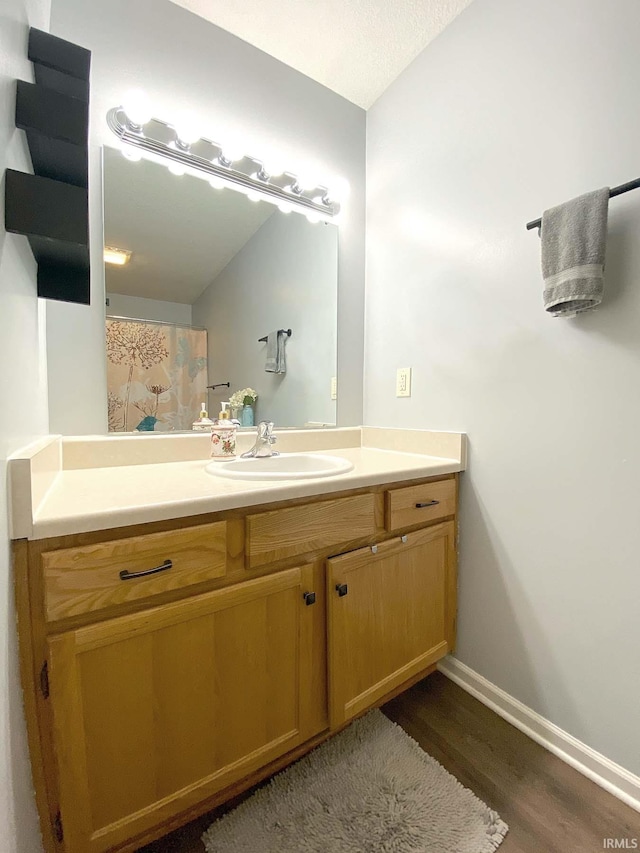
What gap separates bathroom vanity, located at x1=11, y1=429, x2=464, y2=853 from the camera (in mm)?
678

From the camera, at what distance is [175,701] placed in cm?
79

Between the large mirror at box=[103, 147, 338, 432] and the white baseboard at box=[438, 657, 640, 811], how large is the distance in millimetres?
1157

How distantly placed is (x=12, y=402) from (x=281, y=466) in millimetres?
834

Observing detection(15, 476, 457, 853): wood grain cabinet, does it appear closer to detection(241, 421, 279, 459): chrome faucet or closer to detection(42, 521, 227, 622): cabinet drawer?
detection(42, 521, 227, 622): cabinet drawer

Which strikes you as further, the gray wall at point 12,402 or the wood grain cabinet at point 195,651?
the wood grain cabinet at point 195,651

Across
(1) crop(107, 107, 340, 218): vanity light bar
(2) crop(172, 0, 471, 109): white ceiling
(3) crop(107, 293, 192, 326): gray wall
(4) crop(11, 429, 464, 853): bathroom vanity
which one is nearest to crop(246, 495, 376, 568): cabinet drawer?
(4) crop(11, 429, 464, 853): bathroom vanity

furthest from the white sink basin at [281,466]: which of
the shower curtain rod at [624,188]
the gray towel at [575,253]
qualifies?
the shower curtain rod at [624,188]

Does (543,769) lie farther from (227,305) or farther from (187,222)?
(187,222)

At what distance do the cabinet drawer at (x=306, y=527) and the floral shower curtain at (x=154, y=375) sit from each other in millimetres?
640

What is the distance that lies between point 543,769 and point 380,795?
0.49 meters

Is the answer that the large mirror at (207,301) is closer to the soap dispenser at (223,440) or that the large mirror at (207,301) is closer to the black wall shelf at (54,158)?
the soap dispenser at (223,440)

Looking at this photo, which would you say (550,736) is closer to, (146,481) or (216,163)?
(146,481)

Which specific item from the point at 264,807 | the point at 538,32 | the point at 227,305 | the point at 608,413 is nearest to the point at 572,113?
the point at 538,32

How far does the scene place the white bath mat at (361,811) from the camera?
873 millimetres
